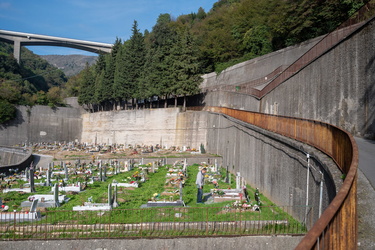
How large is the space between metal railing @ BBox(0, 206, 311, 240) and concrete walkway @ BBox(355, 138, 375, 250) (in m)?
2.48

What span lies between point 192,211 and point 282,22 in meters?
30.6

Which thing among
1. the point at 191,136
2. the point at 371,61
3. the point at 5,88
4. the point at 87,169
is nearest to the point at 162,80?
the point at 191,136

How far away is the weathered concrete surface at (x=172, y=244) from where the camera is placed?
10.7 metres

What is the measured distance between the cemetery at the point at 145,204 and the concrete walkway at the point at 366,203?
2.77 m

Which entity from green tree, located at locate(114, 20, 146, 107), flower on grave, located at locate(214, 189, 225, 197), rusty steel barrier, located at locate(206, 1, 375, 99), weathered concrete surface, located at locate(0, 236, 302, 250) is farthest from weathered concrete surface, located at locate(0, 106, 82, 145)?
weathered concrete surface, located at locate(0, 236, 302, 250)

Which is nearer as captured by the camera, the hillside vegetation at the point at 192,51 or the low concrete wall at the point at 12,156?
the hillside vegetation at the point at 192,51

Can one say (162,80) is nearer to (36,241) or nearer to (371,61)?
(371,61)

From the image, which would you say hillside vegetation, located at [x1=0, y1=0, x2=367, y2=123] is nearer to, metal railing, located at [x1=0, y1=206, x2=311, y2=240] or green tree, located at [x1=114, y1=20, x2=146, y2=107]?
green tree, located at [x1=114, y1=20, x2=146, y2=107]

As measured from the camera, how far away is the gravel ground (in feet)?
17.5

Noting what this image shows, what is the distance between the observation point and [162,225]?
1163 centimetres

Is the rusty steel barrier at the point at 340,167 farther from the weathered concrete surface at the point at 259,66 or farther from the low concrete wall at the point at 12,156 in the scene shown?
the low concrete wall at the point at 12,156

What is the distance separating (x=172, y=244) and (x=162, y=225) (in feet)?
2.52

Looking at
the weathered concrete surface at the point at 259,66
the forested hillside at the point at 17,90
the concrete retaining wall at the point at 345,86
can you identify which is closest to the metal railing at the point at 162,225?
the concrete retaining wall at the point at 345,86

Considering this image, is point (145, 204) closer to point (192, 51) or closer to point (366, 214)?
point (366, 214)
